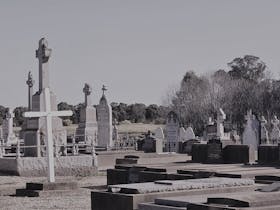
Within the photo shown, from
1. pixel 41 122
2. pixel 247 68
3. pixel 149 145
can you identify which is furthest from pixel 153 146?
pixel 247 68

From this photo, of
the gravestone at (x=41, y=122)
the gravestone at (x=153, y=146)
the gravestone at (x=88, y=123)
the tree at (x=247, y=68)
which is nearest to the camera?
the gravestone at (x=41, y=122)

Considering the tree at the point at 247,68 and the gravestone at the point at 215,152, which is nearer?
the gravestone at the point at 215,152

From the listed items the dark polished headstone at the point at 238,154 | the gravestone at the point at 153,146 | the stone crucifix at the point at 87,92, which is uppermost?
the stone crucifix at the point at 87,92

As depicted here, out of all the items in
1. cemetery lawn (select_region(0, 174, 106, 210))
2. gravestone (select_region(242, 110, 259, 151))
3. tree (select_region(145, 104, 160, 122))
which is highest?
tree (select_region(145, 104, 160, 122))

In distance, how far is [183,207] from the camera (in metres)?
8.63

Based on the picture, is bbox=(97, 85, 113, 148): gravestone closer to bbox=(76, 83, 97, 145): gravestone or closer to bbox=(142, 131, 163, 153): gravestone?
bbox=(76, 83, 97, 145): gravestone

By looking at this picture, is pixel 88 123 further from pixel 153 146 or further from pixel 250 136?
pixel 250 136

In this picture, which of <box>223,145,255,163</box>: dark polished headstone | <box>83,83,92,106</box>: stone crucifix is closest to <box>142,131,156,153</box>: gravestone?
<box>83,83,92,106</box>: stone crucifix

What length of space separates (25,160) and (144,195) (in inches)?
555

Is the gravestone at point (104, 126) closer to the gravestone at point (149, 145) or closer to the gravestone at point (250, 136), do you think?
the gravestone at point (149, 145)

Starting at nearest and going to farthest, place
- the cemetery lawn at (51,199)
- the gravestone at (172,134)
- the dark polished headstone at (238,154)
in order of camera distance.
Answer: the cemetery lawn at (51,199) < the dark polished headstone at (238,154) < the gravestone at (172,134)

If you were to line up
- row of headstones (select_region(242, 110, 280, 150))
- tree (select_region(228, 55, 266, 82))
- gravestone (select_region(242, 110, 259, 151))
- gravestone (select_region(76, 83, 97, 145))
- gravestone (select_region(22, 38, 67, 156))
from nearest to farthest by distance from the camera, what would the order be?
gravestone (select_region(22, 38, 67, 156))
gravestone (select_region(242, 110, 259, 151))
row of headstones (select_region(242, 110, 280, 150))
gravestone (select_region(76, 83, 97, 145))
tree (select_region(228, 55, 266, 82))

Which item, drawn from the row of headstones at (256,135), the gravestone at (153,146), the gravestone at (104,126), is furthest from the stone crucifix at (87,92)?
the row of headstones at (256,135)

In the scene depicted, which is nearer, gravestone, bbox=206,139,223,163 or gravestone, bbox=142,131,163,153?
gravestone, bbox=206,139,223,163
